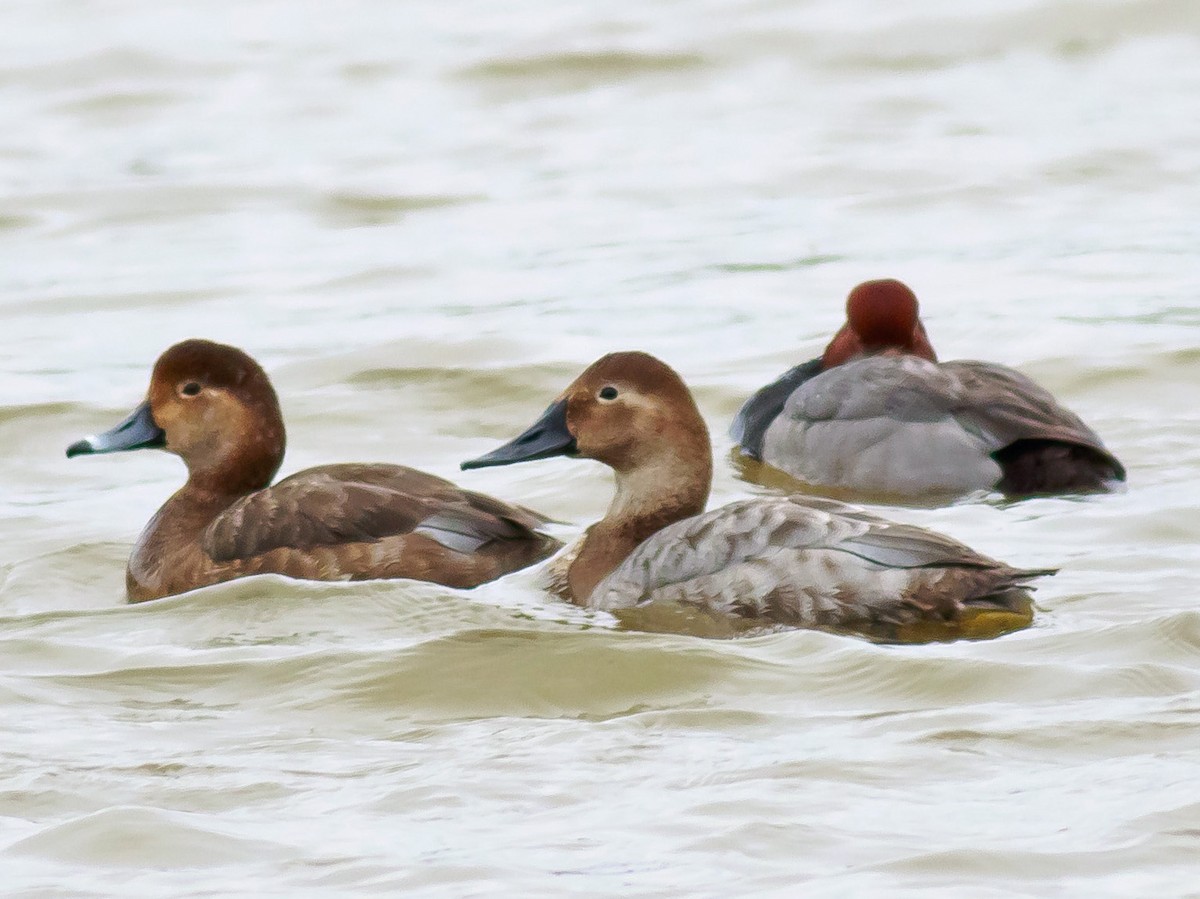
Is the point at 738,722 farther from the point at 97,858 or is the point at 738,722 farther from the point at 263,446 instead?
the point at 263,446

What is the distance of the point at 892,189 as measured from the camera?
48.1 ft

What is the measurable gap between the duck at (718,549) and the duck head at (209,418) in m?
0.77

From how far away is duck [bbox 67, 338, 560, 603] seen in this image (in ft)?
23.0

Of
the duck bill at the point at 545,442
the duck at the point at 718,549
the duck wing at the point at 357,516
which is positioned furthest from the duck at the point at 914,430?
the duck wing at the point at 357,516

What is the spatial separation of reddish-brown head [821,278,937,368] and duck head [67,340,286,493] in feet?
9.29

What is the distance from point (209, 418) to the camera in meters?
7.49

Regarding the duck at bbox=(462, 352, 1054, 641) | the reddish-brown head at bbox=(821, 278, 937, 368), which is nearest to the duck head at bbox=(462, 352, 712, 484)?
the duck at bbox=(462, 352, 1054, 641)

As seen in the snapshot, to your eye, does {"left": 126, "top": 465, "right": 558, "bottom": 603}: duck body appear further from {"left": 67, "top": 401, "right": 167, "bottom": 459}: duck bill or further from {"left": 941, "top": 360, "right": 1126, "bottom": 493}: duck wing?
{"left": 941, "top": 360, "right": 1126, "bottom": 493}: duck wing

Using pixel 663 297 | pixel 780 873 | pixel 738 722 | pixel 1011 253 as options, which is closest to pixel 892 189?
pixel 1011 253

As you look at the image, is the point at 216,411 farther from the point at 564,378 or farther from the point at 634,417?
the point at 564,378

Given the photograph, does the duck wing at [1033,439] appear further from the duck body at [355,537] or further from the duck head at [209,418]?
the duck head at [209,418]

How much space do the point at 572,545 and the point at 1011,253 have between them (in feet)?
20.3

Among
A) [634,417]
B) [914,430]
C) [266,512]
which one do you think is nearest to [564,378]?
[914,430]

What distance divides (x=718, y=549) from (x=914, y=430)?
2.16 m
